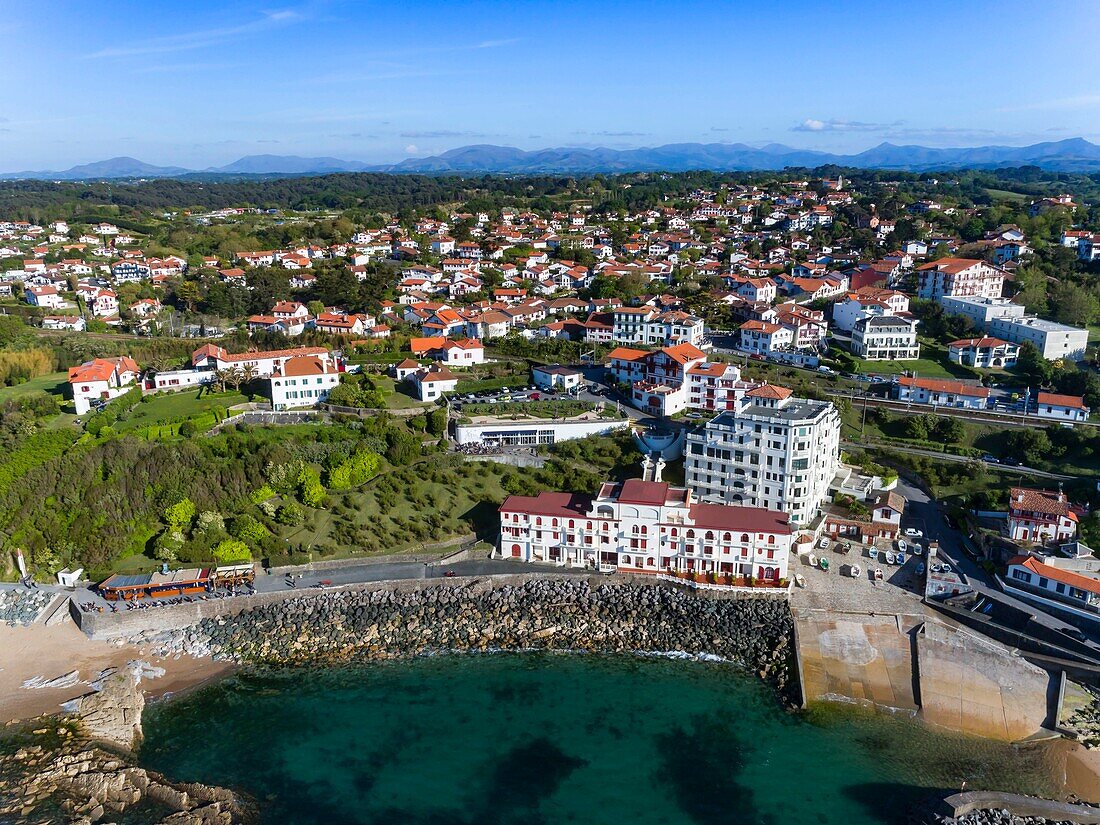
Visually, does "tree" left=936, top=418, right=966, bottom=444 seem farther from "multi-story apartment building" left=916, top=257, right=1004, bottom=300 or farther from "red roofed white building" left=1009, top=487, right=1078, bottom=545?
"multi-story apartment building" left=916, top=257, right=1004, bottom=300

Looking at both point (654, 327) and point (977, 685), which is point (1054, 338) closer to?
point (654, 327)

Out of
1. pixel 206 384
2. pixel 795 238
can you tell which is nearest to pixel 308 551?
pixel 206 384

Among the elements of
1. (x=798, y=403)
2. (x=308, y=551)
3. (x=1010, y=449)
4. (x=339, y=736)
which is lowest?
(x=339, y=736)

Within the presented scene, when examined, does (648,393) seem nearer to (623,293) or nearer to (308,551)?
(308,551)

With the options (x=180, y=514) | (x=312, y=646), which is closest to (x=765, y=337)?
(x=312, y=646)

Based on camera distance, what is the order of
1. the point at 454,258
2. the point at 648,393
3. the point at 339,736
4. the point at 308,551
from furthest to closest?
the point at 454,258 < the point at 648,393 < the point at 308,551 < the point at 339,736

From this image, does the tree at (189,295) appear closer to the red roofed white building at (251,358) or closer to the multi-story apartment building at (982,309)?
the red roofed white building at (251,358)
